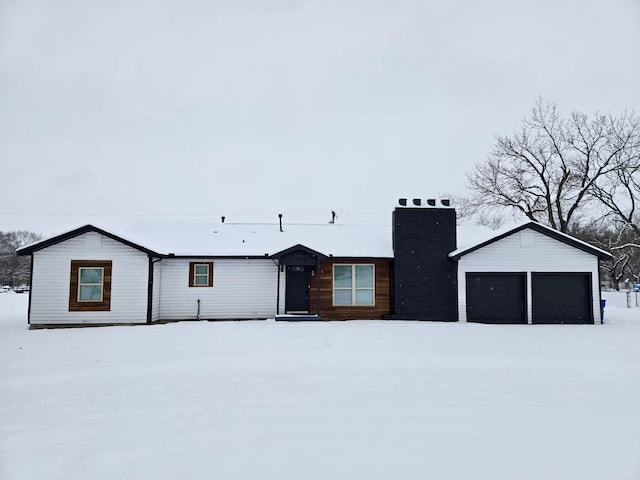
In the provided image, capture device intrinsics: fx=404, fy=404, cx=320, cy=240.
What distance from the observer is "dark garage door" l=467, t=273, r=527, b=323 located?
53.0ft

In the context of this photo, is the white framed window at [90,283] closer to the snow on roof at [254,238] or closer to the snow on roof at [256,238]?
the snow on roof at [254,238]

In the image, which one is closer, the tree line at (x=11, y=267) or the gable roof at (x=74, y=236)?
the gable roof at (x=74, y=236)

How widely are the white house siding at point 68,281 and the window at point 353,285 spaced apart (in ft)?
24.3

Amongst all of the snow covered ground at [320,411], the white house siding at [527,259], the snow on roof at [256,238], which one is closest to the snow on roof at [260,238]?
the snow on roof at [256,238]

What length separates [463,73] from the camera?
35594mm

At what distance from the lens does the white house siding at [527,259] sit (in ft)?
52.8

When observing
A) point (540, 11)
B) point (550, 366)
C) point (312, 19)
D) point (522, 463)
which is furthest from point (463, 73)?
point (522, 463)

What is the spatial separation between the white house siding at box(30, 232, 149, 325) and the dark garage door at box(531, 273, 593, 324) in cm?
1523

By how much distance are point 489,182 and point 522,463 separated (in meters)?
29.8

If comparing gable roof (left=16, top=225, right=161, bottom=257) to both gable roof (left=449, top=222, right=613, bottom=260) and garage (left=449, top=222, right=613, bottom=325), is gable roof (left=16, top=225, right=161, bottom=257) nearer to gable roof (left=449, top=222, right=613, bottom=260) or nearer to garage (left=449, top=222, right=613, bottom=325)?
gable roof (left=449, top=222, right=613, bottom=260)

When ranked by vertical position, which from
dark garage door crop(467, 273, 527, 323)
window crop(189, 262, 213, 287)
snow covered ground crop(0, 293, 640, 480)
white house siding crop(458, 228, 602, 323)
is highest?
white house siding crop(458, 228, 602, 323)

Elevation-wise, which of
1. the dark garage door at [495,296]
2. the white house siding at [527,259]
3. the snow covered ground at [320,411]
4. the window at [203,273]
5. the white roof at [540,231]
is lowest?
the snow covered ground at [320,411]

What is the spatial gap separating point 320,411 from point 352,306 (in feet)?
37.4

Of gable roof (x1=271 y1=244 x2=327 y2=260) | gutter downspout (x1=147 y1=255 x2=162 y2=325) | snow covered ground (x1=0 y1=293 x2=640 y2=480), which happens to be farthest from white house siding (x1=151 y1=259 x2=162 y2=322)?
snow covered ground (x1=0 y1=293 x2=640 y2=480)
